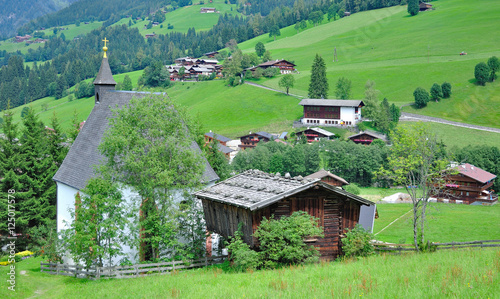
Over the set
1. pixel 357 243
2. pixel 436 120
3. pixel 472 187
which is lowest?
pixel 472 187

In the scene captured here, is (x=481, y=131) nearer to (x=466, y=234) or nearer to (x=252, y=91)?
(x=466, y=234)

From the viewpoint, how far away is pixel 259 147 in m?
92.8

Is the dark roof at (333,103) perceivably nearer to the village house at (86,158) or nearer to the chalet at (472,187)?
the chalet at (472,187)

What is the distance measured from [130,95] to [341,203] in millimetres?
15786

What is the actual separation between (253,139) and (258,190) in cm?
8056

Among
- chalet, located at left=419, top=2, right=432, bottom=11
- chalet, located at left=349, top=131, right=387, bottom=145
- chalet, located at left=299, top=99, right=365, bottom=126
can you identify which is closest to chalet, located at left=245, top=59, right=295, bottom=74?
chalet, located at left=299, top=99, right=365, bottom=126

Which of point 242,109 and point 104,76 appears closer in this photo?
point 104,76

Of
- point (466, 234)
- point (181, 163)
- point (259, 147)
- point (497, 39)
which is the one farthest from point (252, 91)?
point (181, 163)

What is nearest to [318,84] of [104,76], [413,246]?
[104,76]

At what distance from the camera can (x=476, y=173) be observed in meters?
77.4

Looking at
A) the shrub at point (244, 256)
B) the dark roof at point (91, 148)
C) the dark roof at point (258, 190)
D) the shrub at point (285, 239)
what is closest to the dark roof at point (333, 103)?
the dark roof at point (91, 148)

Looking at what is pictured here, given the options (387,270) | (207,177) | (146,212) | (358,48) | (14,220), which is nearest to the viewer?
(387,270)

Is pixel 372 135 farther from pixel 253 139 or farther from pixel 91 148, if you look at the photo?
pixel 91 148

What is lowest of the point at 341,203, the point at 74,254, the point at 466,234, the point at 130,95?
the point at 466,234
